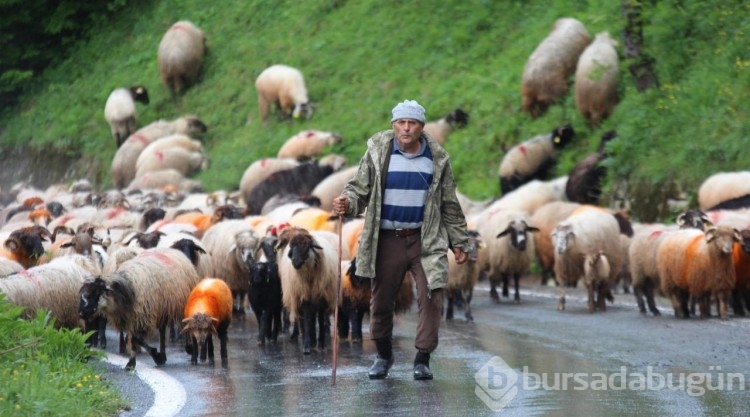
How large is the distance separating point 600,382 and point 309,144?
2418cm

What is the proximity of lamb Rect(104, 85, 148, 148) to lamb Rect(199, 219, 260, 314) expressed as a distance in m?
24.6

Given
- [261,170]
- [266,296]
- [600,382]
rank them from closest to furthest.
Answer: [600,382] < [266,296] < [261,170]

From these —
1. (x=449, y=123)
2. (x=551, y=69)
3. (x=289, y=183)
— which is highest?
(x=551, y=69)

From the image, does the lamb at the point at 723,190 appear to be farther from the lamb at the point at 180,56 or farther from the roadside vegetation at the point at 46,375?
the lamb at the point at 180,56

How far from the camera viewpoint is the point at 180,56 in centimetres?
4244

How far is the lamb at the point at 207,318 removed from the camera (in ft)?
41.7

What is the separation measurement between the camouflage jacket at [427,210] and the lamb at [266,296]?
475cm

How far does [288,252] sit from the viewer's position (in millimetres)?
14336

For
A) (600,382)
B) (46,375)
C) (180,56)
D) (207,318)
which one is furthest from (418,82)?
(46,375)

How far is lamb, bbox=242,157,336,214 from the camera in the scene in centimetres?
2941

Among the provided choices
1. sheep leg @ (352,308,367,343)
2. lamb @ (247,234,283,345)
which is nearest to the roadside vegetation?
lamb @ (247,234,283,345)

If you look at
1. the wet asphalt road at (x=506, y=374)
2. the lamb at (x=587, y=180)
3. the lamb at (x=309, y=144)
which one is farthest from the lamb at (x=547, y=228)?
the lamb at (x=309, y=144)

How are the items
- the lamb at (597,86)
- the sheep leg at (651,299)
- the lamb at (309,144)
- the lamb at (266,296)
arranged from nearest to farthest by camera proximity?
the lamb at (266,296)
the sheep leg at (651,299)
the lamb at (597,86)
the lamb at (309,144)

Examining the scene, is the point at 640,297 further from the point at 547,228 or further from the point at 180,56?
the point at 180,56
